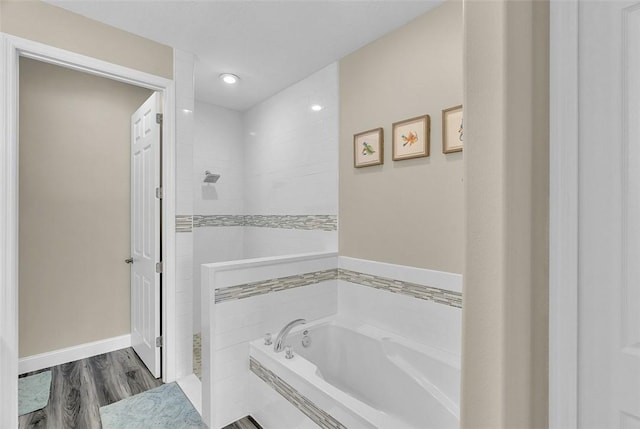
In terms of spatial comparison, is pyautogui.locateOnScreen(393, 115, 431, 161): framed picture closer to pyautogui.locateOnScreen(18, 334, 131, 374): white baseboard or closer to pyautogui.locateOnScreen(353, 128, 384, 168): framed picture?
pyautogui.locateOnScreen(353, 128, 384, 168): framed picture

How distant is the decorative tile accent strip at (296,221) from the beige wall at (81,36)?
1.52 meters

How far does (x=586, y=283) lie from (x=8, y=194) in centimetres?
255

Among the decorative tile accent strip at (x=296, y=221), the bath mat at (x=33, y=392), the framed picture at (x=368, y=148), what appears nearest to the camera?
the bath mat at (x=33, y=392)

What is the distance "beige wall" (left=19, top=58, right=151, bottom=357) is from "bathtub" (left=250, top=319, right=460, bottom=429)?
176cm

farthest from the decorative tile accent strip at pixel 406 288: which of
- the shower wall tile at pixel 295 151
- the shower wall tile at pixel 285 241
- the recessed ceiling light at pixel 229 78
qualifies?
the recessed ceiling light at pixel 229 78

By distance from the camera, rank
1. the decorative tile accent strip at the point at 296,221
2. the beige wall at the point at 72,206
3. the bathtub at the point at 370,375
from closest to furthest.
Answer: the bathtub at the point at 370,375 < the beige wall at the point at 72,206 < the decorative tile accent strip at the point at 296,221

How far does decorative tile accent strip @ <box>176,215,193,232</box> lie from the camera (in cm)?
236

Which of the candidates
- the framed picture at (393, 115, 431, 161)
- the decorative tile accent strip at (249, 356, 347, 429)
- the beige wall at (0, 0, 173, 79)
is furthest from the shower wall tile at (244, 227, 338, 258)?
the beige wall at (0, 0, 173, 79)

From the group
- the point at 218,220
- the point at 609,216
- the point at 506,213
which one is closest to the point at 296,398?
the point at 506,213

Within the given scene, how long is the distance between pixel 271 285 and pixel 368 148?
3.88ft

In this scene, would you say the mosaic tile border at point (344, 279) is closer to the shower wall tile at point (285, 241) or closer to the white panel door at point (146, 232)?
the shower wall tile at point (285, 241)

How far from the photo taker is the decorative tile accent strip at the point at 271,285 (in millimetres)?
1885

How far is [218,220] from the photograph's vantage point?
3506mm

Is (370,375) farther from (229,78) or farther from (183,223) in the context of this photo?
(229,78)
